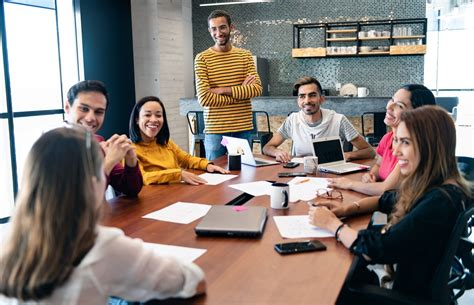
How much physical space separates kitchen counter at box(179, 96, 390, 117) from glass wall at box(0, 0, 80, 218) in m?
1.49

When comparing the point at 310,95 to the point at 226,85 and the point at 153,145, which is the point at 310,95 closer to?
the point at 226,85

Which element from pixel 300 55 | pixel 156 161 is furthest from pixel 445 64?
pixel 156 161

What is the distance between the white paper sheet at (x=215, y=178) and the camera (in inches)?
Result: 99.7

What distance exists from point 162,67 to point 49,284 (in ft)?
18.4

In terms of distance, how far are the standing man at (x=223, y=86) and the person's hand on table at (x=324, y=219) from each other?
6.00 feet

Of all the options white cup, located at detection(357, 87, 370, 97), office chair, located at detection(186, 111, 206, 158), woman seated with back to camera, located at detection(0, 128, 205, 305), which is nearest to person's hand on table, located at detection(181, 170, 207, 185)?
woman seated with back to camera, located at detection(0, 128, 205, 305)

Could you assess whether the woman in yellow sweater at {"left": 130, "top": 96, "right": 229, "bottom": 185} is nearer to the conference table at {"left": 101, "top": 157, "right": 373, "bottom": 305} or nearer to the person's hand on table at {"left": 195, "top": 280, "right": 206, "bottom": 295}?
A: the conference table at {"left": 101, "top": 157, "right": 373, "bottom": 305}

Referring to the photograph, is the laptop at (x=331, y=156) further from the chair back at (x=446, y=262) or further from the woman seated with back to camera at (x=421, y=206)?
the chair back at (x=446, y=262)

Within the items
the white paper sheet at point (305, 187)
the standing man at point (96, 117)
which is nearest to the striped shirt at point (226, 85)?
the white paper sheet at point (305, 187)

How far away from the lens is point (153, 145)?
8.66 ft

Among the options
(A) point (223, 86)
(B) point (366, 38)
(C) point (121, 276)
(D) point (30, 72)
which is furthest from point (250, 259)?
(B) point (366, 38)

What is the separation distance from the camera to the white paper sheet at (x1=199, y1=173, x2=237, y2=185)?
253 cm

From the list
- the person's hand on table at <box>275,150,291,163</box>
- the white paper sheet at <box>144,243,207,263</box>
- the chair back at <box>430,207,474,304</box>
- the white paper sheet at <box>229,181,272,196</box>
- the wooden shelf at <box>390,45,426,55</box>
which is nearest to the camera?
the chair back at <box>430,207,474,304</box>

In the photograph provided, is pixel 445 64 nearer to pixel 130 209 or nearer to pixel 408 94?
pixel 408 94
